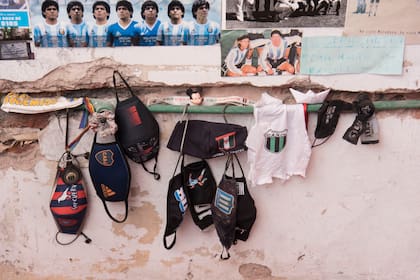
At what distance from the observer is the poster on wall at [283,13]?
1.17 m

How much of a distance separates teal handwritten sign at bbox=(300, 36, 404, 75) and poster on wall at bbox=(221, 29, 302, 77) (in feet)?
0.13

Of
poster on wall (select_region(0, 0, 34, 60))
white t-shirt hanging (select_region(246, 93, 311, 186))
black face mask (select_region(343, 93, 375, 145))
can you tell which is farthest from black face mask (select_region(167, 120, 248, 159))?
poster on wall (select_region(0, 0, 34, 60))

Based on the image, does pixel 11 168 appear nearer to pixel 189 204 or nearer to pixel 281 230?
pixel 189 204

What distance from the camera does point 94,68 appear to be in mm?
1247

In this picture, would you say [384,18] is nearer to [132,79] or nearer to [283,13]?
[283,13]

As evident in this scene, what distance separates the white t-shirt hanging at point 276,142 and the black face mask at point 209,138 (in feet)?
0.15

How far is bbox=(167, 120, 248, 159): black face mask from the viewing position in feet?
4.04

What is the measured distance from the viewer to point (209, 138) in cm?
124

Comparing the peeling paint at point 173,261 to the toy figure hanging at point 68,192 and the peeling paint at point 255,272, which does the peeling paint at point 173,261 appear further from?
the toy figure hanging at point 68,192

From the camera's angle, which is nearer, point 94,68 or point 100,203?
point 94,68

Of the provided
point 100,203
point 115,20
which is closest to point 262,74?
point 115,20

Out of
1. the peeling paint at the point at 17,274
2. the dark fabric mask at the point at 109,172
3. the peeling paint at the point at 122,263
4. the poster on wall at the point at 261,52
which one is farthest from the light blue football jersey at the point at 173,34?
the peeling paint at the point at 17,274

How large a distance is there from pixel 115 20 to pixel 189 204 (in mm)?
731

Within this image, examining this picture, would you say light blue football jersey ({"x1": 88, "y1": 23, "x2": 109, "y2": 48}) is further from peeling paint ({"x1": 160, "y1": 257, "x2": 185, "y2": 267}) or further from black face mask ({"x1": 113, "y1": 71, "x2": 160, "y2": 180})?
peeling paint ({"x1": 160, "y1": 257, "x2": 185, "y2": 267})
